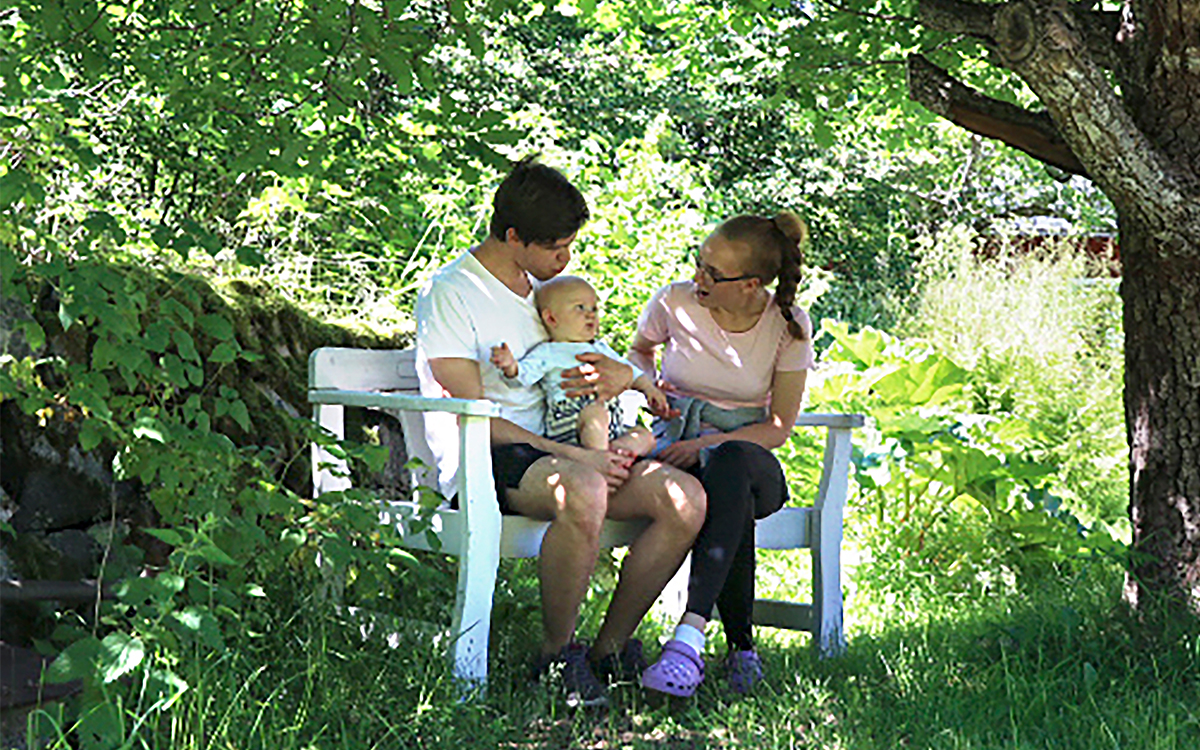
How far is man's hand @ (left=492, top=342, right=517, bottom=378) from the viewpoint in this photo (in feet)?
10.7

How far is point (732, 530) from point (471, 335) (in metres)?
0.69

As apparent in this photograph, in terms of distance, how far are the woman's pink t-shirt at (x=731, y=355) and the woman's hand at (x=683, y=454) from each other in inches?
7.9

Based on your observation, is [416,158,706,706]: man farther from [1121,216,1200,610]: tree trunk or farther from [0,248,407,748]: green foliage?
[1121,216,1200,610]: tree trunk

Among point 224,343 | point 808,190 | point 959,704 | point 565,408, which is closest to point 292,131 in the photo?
point 224,343

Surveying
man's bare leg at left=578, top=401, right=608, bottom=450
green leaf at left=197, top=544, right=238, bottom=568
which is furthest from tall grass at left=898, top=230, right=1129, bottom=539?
green leaf at left=197, top=544, right=238, bottom=568

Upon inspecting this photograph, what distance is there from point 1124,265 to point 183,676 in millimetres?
2321

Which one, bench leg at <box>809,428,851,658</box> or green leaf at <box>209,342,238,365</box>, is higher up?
green leaf at <box>209,342,238,365</box>

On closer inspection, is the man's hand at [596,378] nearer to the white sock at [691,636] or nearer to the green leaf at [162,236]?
the white sock at [691,636]

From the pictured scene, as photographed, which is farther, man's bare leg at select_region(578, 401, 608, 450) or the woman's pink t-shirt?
the woman's pink t-shirt

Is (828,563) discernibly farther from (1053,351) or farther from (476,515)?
(1053,351)

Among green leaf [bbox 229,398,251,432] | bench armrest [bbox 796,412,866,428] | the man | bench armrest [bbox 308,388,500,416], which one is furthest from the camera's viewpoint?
bench armrest [bbox 796,412,866,428]

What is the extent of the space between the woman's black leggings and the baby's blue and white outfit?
0.95ft

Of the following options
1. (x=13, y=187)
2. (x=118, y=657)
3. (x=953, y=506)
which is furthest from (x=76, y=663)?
(x=953, y=506)

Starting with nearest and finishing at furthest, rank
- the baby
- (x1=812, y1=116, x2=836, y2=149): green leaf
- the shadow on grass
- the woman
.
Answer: the shadow on grass < the baby < the woman < (x1=812, y1=116, x2=836, y2=149): green leaf
